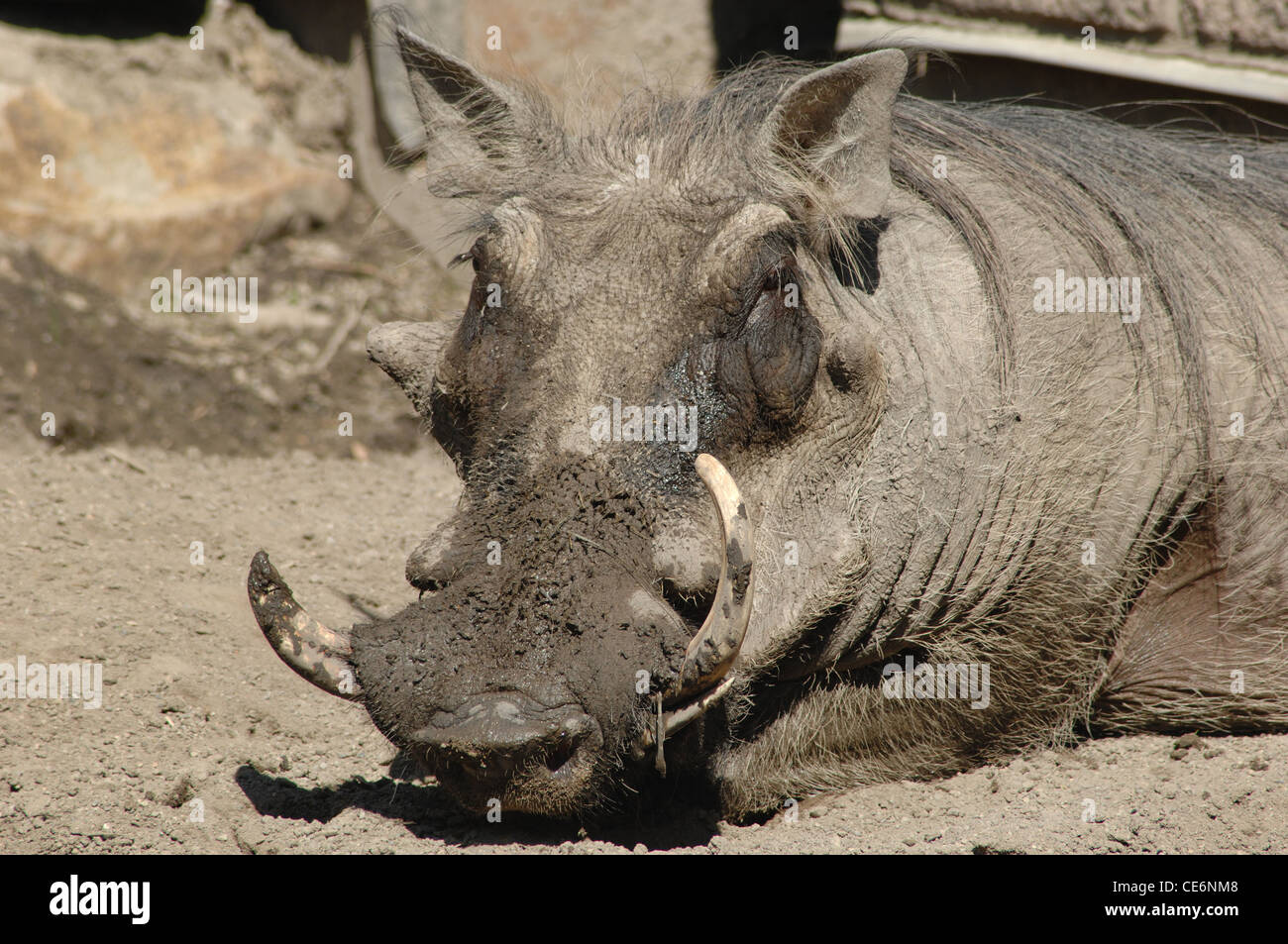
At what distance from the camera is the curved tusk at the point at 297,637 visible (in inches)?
89.5

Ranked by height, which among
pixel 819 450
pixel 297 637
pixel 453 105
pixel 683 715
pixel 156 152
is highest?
pixel 156 152

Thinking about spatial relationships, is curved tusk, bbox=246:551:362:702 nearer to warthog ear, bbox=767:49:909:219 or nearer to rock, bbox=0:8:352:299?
warthog ear, bbox=767:49:909:219

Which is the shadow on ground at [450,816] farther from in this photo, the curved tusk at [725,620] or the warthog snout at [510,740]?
the curved tusk at [725,620]

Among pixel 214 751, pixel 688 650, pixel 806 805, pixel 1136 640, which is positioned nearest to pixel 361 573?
pixel 214 751

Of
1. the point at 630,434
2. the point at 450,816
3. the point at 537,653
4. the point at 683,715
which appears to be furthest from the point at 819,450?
the point at 450,816

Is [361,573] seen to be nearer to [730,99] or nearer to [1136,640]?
[730,99]

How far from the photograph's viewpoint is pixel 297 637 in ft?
7.54

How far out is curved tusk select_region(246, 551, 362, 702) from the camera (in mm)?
2273

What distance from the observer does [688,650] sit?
2.11 m

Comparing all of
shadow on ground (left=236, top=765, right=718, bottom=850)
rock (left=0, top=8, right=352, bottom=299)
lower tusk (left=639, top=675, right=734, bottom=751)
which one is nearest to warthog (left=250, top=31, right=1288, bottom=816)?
lower tusk (left=639, top=675, right=734, bottom=751)

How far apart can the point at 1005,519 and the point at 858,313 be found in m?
0.57

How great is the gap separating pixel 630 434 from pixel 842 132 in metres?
0.85

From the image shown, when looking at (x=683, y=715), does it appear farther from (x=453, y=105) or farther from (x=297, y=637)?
(x=453, y=105)

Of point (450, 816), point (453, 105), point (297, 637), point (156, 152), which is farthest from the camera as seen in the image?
point (156, 152)
